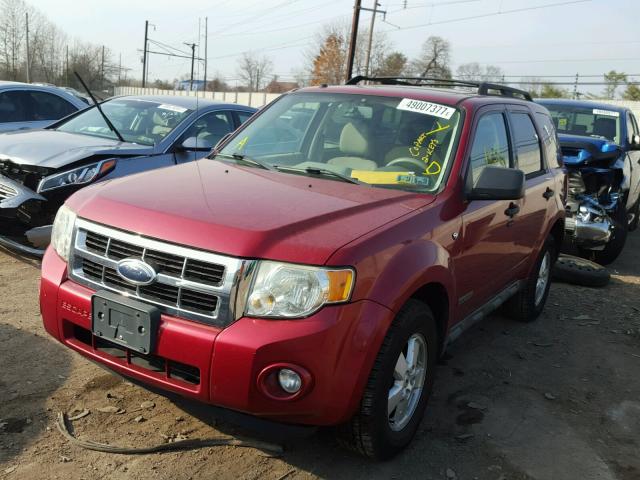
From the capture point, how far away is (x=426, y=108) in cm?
378

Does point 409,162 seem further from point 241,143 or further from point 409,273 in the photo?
point 241,143

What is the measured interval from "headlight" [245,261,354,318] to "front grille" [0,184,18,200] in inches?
145

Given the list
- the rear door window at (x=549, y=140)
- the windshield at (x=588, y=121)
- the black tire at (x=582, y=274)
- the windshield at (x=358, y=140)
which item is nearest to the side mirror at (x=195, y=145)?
the windshield at (x=358, y=140)

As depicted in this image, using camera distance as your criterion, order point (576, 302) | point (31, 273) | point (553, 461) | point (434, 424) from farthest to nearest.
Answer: point (576, 302) < point (31, 273) < point (434, 424) < point (553, 461)

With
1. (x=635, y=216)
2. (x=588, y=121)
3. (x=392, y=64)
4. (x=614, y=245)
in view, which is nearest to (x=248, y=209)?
(x=614, y=245)

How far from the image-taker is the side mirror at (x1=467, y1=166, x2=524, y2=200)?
3334mm

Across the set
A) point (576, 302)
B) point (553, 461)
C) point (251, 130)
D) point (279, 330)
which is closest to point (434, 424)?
point (553, 461)

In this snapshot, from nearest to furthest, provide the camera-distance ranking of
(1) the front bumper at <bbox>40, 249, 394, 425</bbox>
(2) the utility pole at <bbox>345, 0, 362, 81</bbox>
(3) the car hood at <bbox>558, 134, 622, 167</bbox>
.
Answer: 1. (1) the front bumper at <bbox>40, 249, 394, 425</bbox>
2. (3) the car hood at <bbox>558, 134, 622, 167</bbox>
3. (2) the utility pole at <bbox>345, 0, 362, 81</bbox>

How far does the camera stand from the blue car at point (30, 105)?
315 inches

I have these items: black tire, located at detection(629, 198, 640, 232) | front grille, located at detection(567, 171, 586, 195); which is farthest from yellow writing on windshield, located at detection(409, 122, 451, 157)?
black tire, located at detection(629, 198, 640, 232)

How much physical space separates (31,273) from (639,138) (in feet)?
26.5

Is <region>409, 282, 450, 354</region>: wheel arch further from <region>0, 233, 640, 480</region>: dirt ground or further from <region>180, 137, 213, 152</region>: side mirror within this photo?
<region>180, 137, 213, 152</region>: side mirror

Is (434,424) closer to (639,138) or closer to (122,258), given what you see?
(122,258)

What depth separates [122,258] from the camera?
267 cm
